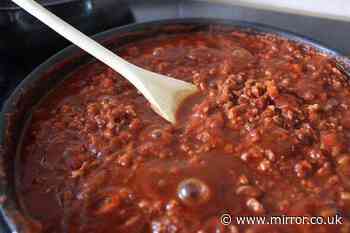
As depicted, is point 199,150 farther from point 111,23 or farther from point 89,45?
point 111,23

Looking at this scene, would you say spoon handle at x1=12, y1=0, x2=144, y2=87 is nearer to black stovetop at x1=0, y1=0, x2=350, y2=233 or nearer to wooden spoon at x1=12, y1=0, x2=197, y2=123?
wooden spoon at x1=12, y1=0, x2=197, y2=123

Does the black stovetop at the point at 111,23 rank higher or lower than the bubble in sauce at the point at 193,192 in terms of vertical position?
higher

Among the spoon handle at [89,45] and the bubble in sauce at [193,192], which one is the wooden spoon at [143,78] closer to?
the spoon handle at [89,45]

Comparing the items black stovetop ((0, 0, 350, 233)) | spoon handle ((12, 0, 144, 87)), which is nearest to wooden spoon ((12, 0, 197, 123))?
spoon handle ((12, 0, 144, 87))

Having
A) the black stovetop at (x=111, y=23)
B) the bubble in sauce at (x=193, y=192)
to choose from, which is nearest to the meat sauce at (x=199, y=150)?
the bubble in sauce at (x=193, y=192)

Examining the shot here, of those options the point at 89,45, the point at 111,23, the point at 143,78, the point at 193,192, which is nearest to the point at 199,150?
the point at 193,192

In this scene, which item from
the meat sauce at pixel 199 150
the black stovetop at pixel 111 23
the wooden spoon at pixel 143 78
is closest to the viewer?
the meat sauce at pixel 199 150
